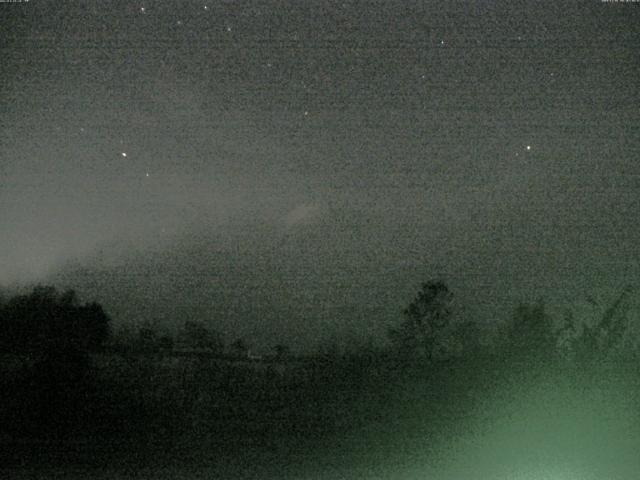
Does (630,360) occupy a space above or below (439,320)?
below

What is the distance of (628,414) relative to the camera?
13859 millimetres

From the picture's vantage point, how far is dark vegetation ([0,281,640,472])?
1444 centimetres

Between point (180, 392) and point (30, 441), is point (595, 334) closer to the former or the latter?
point (180, 392)

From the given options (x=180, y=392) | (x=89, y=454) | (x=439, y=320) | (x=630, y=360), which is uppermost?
(x=439, y=320)

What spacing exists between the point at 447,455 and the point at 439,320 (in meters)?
9.21

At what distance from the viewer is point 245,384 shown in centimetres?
1761

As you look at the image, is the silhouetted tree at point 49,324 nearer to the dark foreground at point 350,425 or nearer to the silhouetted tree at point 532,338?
the dark foreground at point 350,425

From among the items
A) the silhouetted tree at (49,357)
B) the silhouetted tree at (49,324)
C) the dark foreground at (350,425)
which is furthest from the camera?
the silhouetted tree at (49,324)

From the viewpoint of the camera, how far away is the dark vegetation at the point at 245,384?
14.4 m

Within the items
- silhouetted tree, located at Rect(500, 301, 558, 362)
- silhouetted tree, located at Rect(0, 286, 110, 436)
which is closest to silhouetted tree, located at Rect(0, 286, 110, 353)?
silhouetted tree, located at Rect(0, 286, 110, 436)

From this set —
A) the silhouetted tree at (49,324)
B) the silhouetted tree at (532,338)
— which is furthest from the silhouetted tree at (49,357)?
the silhouetted tree at (532,338)

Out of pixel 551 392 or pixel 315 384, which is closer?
pixel 551 392

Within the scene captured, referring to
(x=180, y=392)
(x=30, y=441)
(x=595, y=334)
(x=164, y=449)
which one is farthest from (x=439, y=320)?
(x=30, y=441)

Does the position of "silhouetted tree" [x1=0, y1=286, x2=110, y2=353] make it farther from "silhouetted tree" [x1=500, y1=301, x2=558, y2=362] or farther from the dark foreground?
"silhouetted tree" [x1=500, y1=301, x2=558, y2=362]
